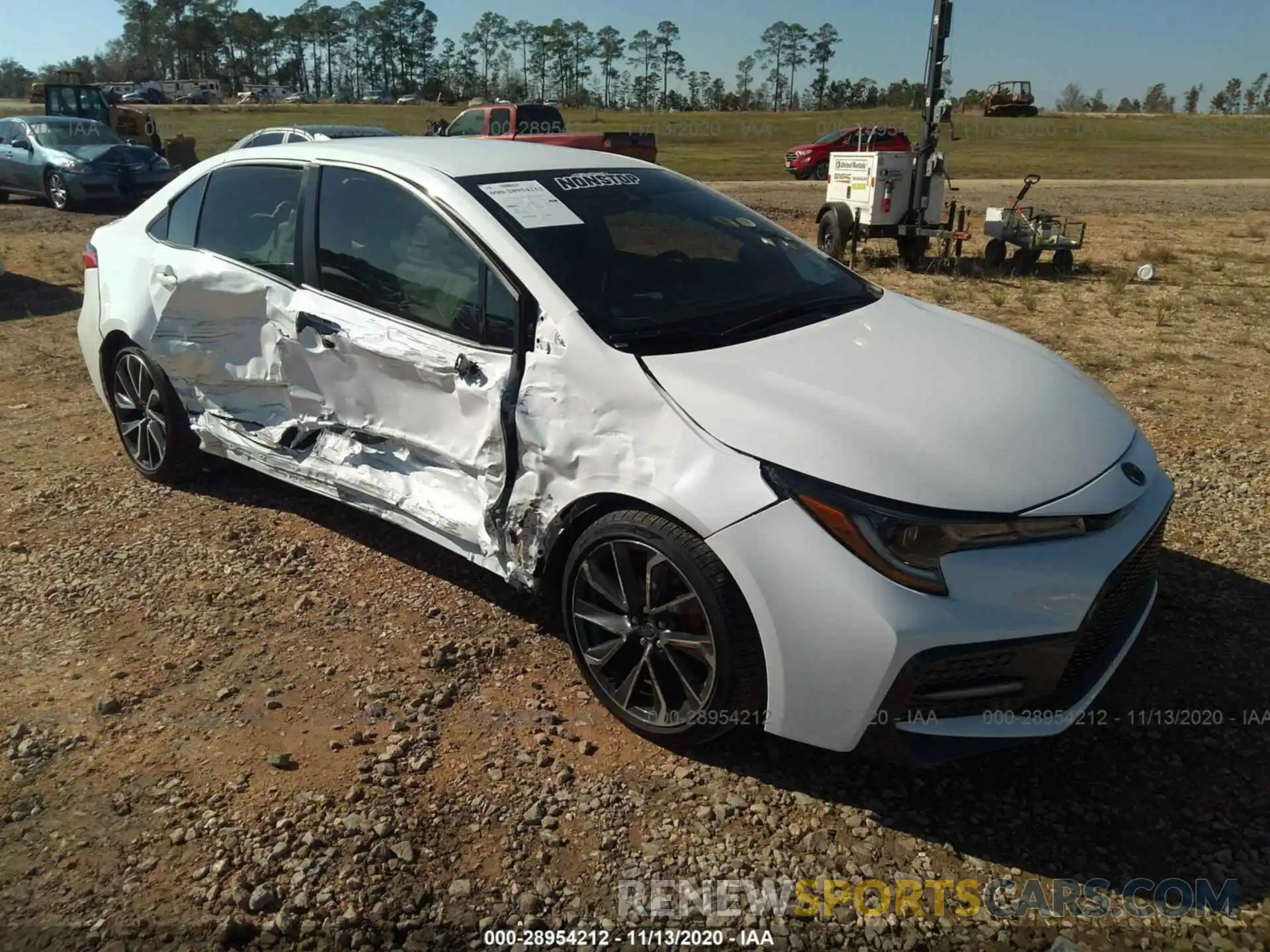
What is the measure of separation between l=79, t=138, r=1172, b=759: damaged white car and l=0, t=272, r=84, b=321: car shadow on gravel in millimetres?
5807

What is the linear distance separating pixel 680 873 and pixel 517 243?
2.06 metres

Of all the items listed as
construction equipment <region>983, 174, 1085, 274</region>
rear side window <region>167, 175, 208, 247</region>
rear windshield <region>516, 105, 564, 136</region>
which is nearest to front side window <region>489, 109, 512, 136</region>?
rear windshield <region>516, 105, 564, 136</region>

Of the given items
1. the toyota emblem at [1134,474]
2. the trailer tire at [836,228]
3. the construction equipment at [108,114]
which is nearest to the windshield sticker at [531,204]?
the toyota emblem at [1134,474]

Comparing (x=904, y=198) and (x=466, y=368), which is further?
(x=904, y=198)

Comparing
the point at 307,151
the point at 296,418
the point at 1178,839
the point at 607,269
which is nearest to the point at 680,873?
the point at 1178,839

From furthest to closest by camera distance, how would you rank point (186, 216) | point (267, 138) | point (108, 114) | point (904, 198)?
point (108, 114) < point (267, 138) < point (904, 198) < point (186, 216)

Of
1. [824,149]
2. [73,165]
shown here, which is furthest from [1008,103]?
[73,165]

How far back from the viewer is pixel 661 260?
354 centimetres

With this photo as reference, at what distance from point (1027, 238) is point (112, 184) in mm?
15193

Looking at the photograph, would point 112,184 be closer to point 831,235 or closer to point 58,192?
point 58,192

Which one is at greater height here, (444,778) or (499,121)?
(499,121)

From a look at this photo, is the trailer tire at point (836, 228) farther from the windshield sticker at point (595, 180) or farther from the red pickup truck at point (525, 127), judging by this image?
the windshield sticker at point (595, 180)

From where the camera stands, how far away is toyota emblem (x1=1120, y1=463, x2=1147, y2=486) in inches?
112

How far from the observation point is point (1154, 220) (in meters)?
17.2
